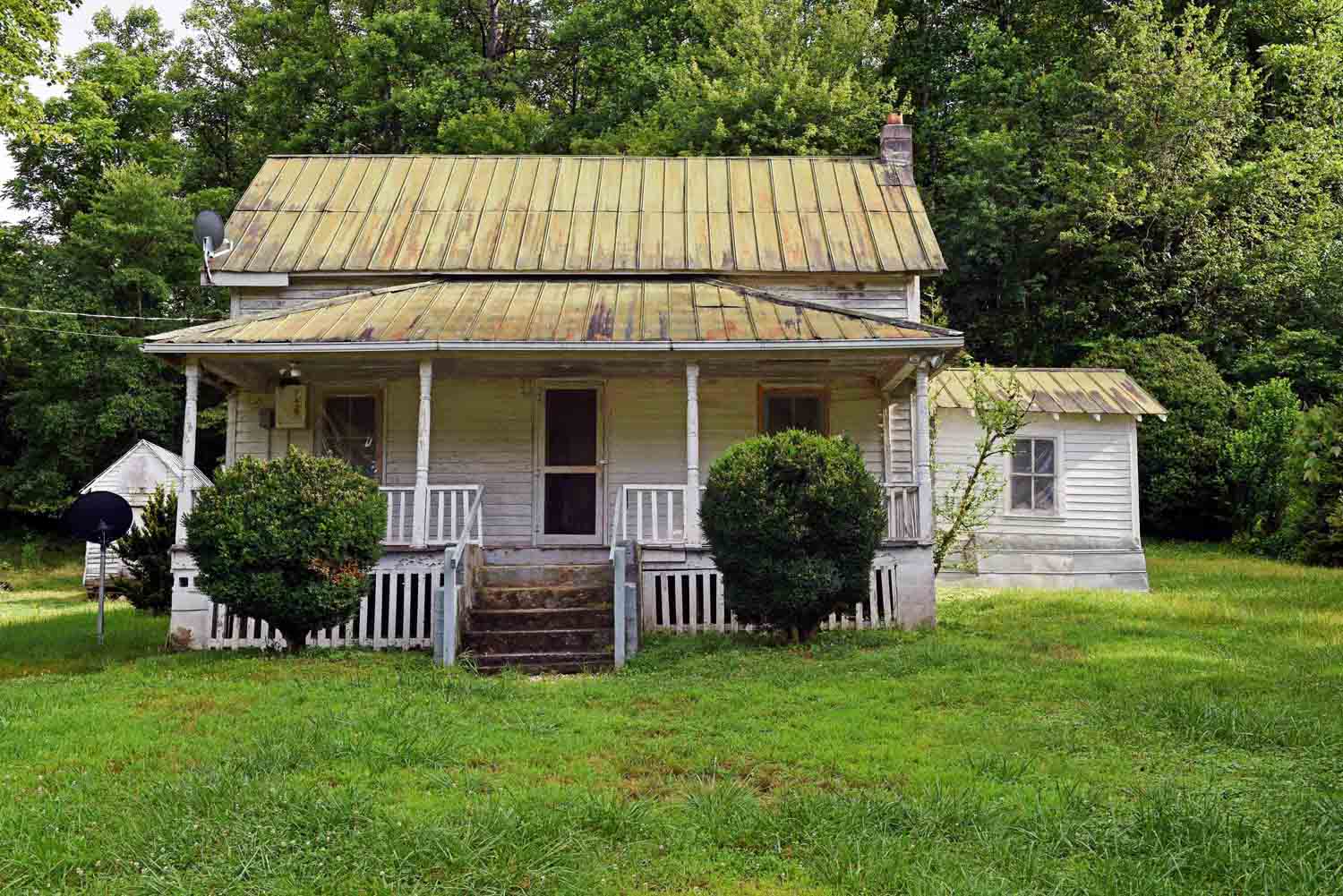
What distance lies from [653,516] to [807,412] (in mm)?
3322

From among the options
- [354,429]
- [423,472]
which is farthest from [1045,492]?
[354,429]

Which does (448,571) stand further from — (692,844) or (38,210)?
(38,210)

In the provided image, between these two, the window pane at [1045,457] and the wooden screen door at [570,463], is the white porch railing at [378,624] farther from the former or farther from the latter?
the window pane at [1045,457]

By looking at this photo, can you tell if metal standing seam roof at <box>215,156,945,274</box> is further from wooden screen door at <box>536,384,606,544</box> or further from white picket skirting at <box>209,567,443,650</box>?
white picket skirting at <box>209,567,443,650</box>

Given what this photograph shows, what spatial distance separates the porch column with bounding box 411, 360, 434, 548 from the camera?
458 inches

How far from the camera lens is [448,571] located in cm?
1036

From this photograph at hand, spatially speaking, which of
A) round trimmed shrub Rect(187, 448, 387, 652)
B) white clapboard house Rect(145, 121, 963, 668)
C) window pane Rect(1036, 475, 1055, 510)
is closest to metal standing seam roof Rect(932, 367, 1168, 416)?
window pane Rect(1036, 475, 1055, 510)

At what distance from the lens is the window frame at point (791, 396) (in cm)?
1427

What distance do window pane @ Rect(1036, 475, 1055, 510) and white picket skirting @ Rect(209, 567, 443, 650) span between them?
10.5 metres

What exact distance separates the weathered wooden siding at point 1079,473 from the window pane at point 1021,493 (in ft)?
0.60

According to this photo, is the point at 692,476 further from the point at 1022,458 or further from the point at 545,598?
the point at 1022,458

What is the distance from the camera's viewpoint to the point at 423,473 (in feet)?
39.0

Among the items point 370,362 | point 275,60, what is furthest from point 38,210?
point 370,362

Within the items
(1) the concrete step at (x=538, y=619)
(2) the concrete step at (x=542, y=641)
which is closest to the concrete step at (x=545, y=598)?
(1) the concrete step at (x=538, y=619)
